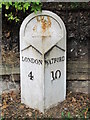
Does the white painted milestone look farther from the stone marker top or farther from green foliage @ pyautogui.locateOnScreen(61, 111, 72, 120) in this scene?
green foliage @ pyautogui.locateOnScreen(61, 111, 72, 120)

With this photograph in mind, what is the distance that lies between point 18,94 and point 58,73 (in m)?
0.82

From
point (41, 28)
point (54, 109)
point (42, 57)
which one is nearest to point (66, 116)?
point (54, 109)

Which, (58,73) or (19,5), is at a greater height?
(19,5)

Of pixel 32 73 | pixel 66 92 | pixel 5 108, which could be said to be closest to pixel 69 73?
pixel 66 92

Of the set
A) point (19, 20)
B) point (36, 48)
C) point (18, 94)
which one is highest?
point (19, 20)

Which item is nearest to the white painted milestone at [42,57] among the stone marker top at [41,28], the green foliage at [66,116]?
the stone marker top at [41,28]

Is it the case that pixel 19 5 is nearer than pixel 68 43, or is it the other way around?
pixel 19 5

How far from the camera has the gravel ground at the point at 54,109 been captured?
10.6 feet

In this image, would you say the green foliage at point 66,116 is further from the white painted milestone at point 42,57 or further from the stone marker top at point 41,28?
the stone marker top at point 41,28

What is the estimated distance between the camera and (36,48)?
3.10m

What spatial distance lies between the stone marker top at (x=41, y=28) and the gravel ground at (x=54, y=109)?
81 cm

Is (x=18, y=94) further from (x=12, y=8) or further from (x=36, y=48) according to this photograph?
(x=12, y=8)

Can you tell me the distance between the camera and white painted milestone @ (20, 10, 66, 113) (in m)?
3.12

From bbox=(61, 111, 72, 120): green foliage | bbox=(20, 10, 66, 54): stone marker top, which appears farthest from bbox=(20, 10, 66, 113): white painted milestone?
bbox=(61, 111, 72, 120): green foliage
